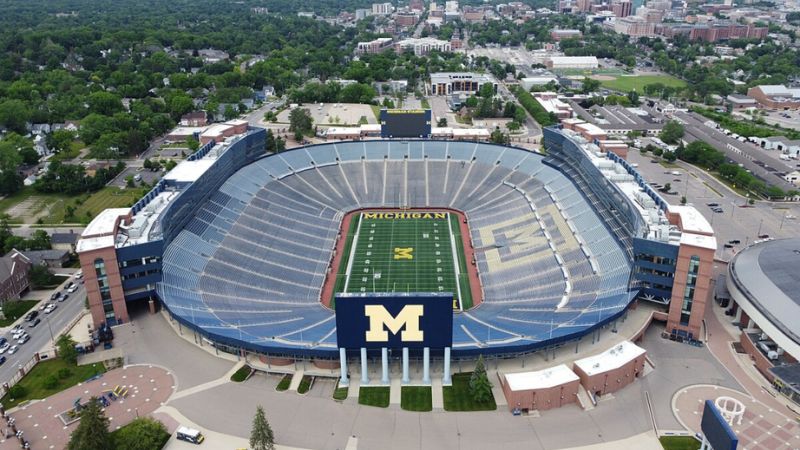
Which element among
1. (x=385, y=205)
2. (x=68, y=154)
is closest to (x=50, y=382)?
(x=385, y=205)

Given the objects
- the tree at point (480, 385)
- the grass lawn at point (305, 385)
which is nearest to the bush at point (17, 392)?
the grass lawn at point (305, 385)

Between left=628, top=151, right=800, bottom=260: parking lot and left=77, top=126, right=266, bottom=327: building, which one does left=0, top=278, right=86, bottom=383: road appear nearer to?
left=77, top=126, right=266, bottom=327: building

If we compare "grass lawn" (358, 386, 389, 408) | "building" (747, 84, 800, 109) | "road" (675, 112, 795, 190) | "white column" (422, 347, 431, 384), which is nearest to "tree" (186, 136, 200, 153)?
"grass lawn" (358, 386, 389, 408)

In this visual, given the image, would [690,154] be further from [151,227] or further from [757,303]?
[151,227]

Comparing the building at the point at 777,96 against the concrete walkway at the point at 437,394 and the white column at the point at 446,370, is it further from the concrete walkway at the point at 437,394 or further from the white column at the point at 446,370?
the concrete walkway at the point at 437,394

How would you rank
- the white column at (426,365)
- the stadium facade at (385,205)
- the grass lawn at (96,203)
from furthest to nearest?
the grass lawn at (96,203) < the stadium facade at (385,205) < the white column at (426,365)

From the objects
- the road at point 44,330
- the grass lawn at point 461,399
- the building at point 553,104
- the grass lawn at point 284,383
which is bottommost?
Answer: the road at point 44,330

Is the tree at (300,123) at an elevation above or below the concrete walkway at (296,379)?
above
